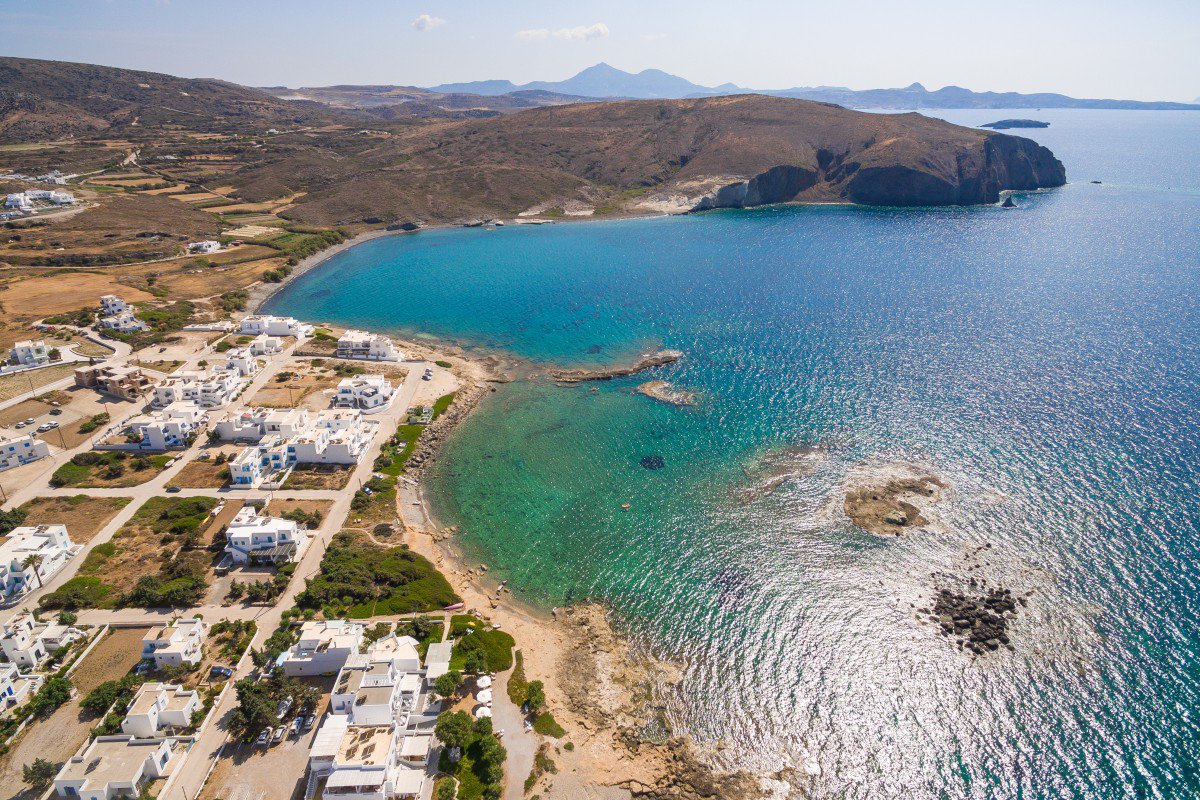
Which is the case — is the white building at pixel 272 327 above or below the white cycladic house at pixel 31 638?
above

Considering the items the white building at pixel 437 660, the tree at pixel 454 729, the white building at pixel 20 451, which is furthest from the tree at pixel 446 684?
the white building at pixel 20 451

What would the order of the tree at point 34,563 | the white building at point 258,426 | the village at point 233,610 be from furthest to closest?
the white building at point 258,426
the tree at point 34,563
the village at point 233,610

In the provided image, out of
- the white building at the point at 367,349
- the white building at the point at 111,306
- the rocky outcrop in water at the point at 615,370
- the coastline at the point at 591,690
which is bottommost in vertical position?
the coastline at the point at 591,690

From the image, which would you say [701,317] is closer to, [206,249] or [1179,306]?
[1179,306]

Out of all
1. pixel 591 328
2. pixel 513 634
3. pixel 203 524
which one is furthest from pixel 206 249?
pixel 513 634

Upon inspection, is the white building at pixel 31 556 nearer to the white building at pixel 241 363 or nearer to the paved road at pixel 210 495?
the paved road at pixel 210 495

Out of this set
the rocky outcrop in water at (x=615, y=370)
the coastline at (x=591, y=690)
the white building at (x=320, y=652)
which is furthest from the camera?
the rocky outcrop in water at (x=615, y=370)
